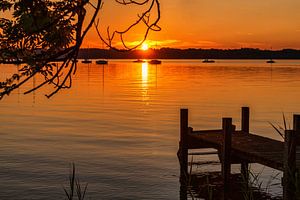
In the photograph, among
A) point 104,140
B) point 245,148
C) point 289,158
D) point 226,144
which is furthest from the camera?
point 104,140

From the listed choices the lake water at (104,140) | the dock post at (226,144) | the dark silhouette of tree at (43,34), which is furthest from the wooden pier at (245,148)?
the dark silhouette of tree at (43,34)

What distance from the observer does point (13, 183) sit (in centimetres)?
2142

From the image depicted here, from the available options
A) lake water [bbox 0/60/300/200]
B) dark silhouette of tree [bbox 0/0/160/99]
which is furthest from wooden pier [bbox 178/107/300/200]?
dark silhouette of tree [bbox 0/0/160/99]

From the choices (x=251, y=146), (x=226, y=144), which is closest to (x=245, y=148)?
(x=251, y=146)

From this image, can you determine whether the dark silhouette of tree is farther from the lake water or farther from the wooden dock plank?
the lake water

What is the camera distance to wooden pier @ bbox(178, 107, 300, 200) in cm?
1405

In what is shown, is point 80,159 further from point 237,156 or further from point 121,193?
point 237,156

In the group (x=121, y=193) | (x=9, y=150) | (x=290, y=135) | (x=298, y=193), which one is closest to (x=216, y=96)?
(x=9, y=150)

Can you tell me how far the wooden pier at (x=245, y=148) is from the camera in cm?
1405

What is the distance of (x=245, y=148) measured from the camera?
17.5 metres

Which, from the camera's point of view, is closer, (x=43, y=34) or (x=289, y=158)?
(x=43, y=34)

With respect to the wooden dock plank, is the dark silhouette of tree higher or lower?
higher

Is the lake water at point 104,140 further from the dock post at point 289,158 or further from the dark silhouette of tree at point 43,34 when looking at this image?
the dark silhouette of tree at point 43,34

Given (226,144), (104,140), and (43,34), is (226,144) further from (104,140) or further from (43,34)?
(104,140)
